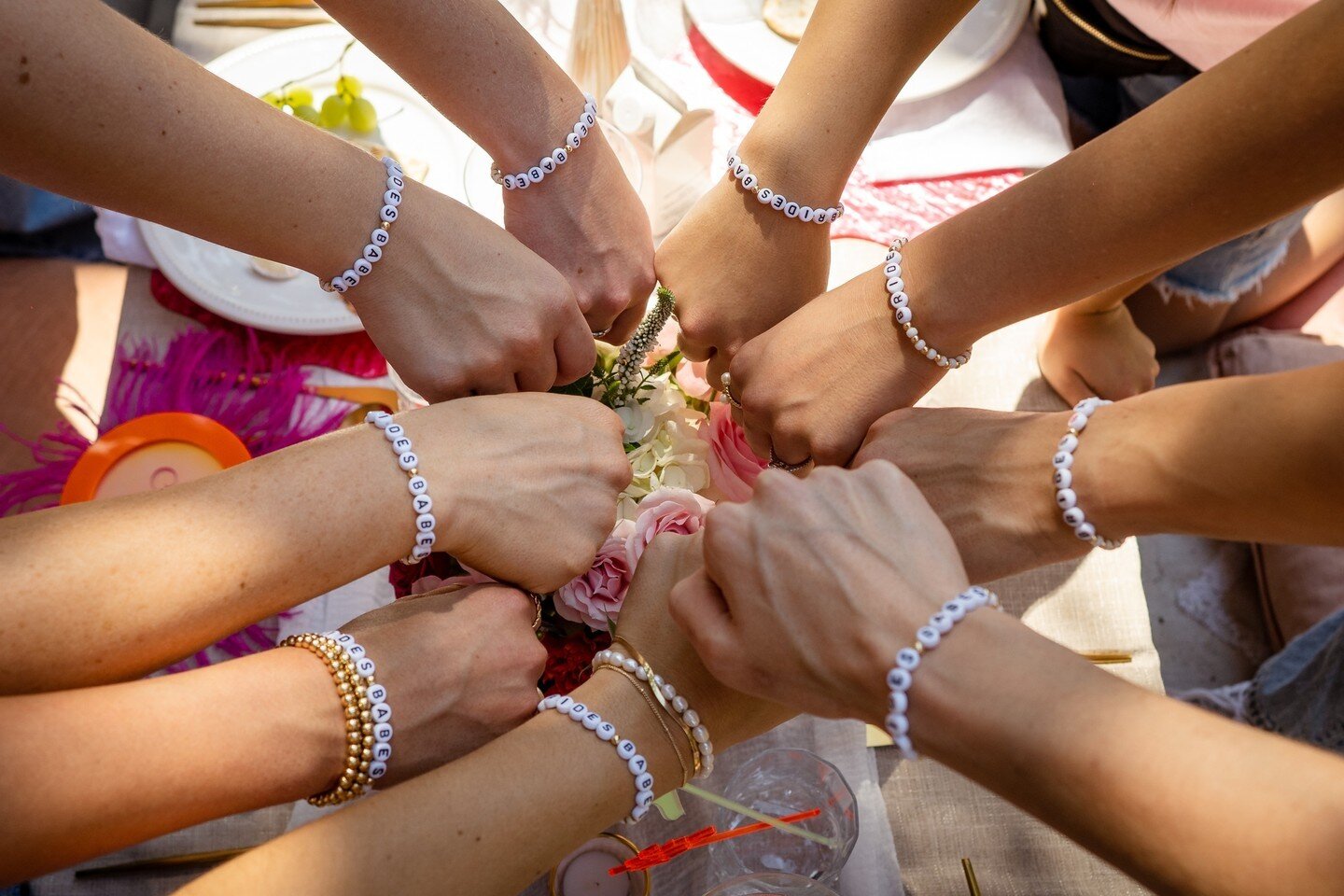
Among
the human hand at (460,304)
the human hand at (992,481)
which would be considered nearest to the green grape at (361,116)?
the human hand at (460,304)

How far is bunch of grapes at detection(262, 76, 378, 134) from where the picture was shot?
4.36ft

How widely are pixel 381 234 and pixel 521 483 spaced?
29cm

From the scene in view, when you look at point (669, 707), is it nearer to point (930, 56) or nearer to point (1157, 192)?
point (1157, 192)

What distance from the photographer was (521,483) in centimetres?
86

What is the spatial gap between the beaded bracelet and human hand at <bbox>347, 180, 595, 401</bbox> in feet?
0.97

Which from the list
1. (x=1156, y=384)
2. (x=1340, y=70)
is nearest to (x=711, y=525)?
(x=1340, y=70)

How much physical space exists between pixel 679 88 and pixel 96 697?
1133 mm

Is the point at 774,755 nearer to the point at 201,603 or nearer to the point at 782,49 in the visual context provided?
the point at 201,603

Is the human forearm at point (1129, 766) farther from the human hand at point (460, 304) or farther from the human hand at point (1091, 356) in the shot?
the human hand at point (1091, 356)

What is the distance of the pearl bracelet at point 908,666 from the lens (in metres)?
0.64

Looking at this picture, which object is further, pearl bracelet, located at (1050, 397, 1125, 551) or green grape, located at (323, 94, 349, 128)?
green grape, located at (323, 94, 349, 128)

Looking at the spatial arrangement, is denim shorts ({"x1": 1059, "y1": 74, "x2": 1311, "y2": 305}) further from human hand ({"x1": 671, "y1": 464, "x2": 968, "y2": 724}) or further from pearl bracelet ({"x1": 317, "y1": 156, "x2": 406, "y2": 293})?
pearl bracelet ({"x1": 317, "y1": 156, "x2": 406, "y2": 293})

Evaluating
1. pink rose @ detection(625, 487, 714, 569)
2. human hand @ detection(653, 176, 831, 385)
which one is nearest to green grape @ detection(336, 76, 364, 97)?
human hand @ detection(653, 176, 831, 385)

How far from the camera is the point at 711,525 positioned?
0.75 metres
